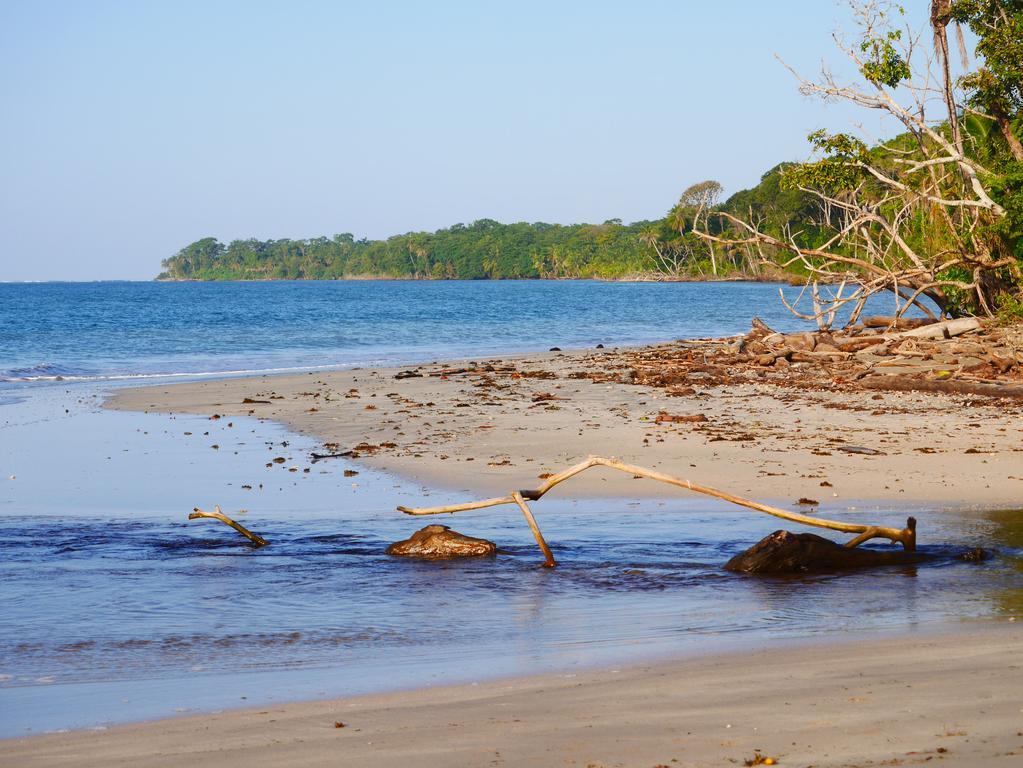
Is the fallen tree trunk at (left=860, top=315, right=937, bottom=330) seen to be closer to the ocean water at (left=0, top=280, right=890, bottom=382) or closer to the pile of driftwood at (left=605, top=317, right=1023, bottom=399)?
the pile of driftwood at (left=605, top=317, right=1023, bottom=399)

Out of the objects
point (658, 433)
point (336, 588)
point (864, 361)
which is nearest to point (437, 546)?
point (336, 588)

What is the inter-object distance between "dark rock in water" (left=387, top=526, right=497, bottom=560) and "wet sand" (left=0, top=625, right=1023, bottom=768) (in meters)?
3.14

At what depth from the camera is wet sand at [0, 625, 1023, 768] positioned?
4.13 m

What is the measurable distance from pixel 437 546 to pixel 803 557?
2.69 meters

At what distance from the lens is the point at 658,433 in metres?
13.9

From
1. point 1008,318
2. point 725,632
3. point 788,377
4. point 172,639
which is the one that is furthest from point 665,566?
point 1008,318

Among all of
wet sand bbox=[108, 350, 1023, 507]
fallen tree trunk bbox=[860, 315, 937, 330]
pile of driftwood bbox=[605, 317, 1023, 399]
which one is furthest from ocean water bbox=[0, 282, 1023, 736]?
fallen tree trunk bbox=[860, 315, 937, 330]

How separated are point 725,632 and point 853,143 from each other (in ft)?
59.5

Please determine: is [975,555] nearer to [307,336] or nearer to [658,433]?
[658,433]

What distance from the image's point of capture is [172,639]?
6348 mm

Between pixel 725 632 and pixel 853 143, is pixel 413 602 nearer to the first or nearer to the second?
pixel 725 632

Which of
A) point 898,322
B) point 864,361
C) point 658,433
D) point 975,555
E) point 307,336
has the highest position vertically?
point 898,322

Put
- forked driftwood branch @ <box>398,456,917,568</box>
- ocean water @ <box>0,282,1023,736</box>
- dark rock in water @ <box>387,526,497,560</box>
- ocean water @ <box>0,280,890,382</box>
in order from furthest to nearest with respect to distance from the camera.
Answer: ocean water @ <box>0,280,890,382</box> → dark rock in water @ <box>387,526,497,560</box> → forked driftwood branch @ <box>398,456,917,568</box> → ocean water @ <box>0,282,1023,736</box>

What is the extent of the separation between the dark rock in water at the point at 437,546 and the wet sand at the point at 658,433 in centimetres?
223
